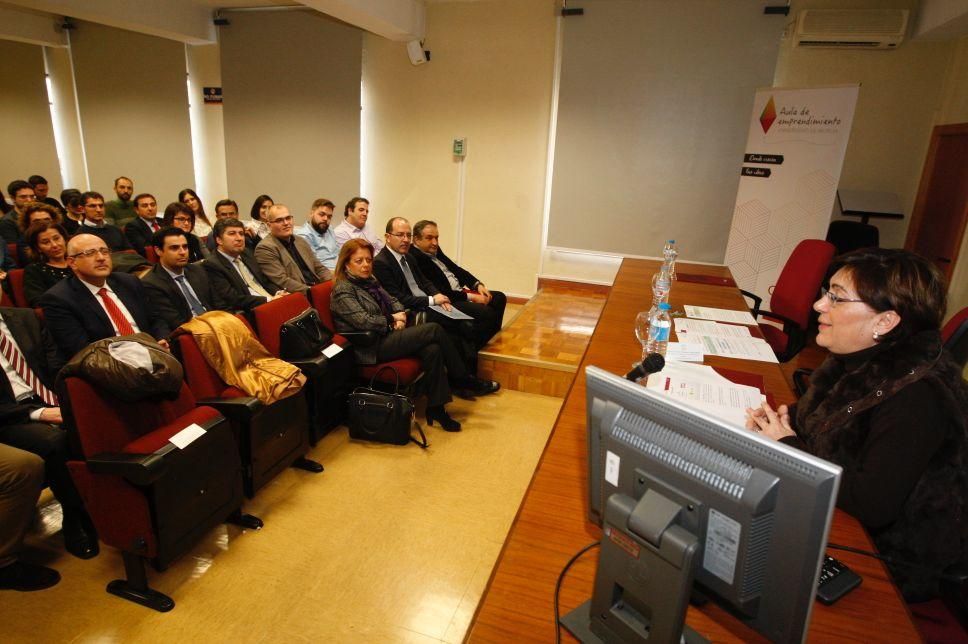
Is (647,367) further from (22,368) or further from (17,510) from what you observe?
(22,368)

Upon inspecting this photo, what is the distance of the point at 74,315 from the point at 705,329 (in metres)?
2.85

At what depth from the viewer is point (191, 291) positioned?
10.3ft

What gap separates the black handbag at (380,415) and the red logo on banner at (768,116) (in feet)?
12.9

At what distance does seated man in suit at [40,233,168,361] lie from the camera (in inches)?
89.0

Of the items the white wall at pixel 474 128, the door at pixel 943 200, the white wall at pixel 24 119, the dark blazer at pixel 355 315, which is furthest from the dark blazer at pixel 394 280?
the white wall at pixel 24 119

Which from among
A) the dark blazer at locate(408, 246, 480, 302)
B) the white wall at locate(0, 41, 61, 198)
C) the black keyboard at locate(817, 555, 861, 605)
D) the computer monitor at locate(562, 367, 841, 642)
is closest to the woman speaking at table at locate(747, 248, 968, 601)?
the black keyboard at locate(817, 555, 861, 605)

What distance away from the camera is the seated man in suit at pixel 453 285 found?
12.8 ft

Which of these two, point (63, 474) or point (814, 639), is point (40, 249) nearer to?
point (63, 474)

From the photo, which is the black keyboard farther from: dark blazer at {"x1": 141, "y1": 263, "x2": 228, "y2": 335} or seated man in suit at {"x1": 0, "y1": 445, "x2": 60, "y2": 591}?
dark blazer at {"x1": 141, "y1": 263, "x2": 228, "y2": 335}

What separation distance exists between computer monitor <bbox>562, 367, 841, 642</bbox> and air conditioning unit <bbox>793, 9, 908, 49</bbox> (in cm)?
504

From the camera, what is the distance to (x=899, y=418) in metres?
1.12

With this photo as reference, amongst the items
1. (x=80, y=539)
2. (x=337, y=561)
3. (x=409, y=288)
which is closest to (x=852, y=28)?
(x=409, y=288)

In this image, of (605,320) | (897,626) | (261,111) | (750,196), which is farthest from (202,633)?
(261,111)

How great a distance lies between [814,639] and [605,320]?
5.98ft
